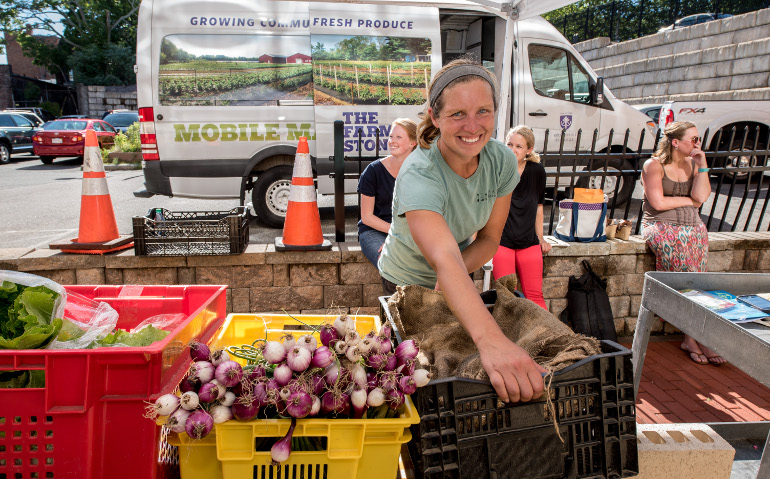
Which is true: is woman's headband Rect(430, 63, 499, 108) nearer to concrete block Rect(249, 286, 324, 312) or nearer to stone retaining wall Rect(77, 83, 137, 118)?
concrete block Rect(249, 286, 324, 312)

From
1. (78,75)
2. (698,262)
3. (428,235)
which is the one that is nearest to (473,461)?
(428,235)

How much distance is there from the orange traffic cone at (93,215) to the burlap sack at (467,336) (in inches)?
128

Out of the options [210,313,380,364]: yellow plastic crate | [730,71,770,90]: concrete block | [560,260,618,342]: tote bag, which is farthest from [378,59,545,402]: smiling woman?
[730,71,770,90]: concrete block

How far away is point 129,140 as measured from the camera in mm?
16844

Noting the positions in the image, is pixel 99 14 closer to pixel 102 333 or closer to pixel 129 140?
pixel 129 140

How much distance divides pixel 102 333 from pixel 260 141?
5384mm

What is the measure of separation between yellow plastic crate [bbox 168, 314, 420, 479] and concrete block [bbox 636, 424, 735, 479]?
1.37 m

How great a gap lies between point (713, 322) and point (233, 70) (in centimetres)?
604

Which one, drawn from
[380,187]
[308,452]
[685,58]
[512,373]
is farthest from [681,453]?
[685,58]

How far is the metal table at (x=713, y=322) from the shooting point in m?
2.05

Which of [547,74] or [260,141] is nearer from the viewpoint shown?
[260,141]

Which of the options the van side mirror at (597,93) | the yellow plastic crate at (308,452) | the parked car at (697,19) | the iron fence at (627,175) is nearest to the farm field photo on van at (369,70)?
the iron fence at (627,175)

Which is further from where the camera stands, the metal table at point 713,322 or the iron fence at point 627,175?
the iron fence at point 627,175

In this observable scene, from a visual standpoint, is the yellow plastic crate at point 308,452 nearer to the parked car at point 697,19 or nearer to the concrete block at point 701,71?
the concrete block at point 701,71
